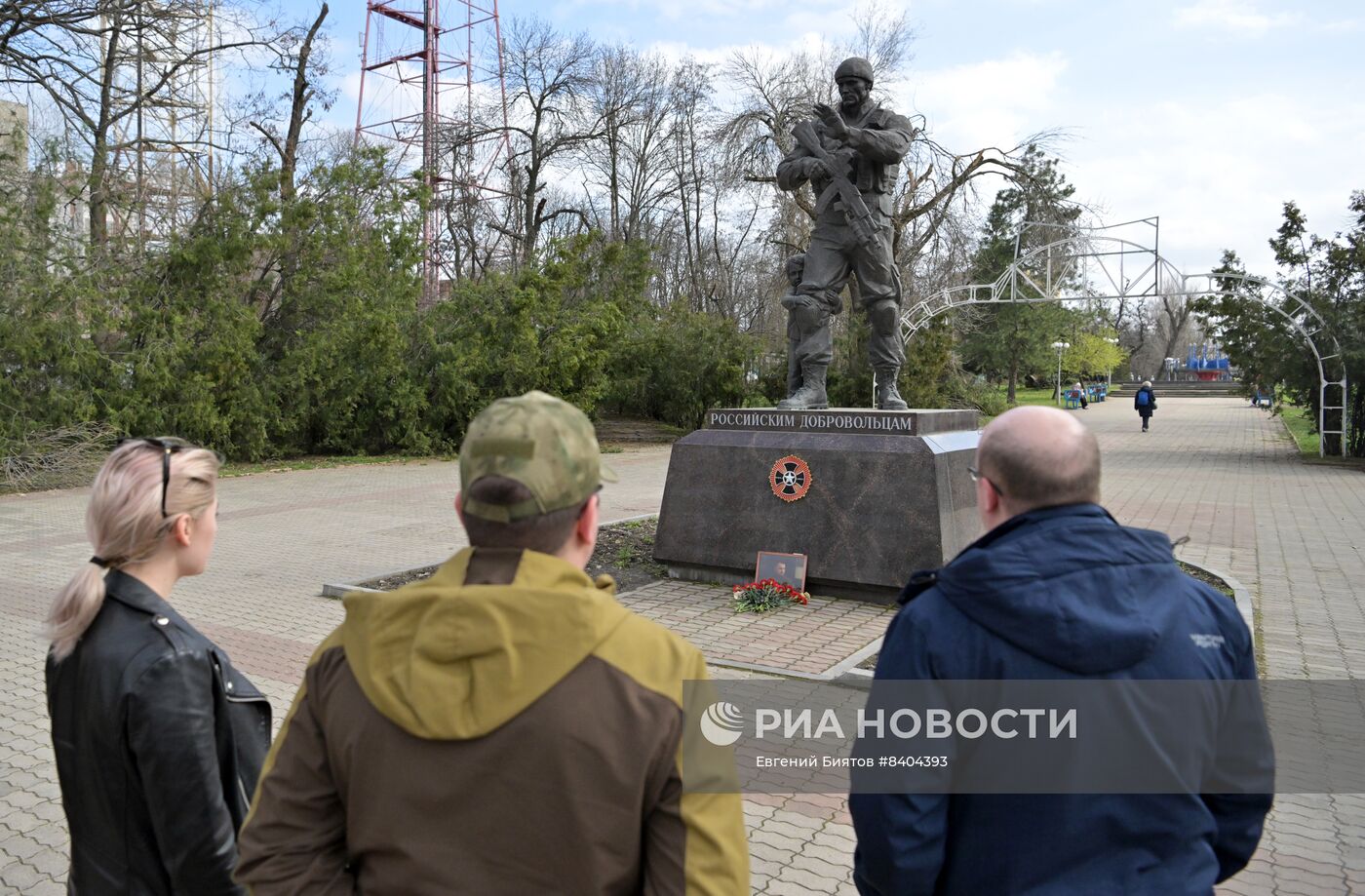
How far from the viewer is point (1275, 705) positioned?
554 cm

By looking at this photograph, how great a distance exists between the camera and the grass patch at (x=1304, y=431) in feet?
76.0

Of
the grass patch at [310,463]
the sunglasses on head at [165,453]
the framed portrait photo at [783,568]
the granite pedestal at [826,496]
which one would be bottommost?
the grass patch at [310,463]

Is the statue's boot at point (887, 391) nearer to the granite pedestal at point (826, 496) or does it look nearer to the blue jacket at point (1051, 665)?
the granite pedestal at point (826, 496)

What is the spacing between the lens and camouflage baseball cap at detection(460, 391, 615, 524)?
1.48 metres

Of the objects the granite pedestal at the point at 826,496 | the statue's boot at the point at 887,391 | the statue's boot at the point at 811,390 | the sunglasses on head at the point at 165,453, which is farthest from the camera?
the statue's boot at the point at 887,391

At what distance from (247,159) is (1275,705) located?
19.5 meters

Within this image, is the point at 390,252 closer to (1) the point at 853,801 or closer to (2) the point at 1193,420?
(1) the point at 853,801

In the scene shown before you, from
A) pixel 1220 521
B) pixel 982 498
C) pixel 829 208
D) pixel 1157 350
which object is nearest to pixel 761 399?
pixel 1220 521

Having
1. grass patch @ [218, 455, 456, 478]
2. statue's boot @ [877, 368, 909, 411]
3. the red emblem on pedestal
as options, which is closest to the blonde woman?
the red emblem on pedestal

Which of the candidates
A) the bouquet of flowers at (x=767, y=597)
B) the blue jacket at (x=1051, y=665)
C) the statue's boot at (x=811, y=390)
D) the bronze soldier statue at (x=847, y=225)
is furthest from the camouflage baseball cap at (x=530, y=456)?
the statue's boot at (x=811, y=390)

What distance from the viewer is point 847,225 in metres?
8.62

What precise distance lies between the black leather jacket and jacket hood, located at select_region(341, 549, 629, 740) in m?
0.67

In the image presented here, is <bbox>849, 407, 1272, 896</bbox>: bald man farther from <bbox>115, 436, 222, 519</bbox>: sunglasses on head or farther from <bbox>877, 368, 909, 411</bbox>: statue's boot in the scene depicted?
<bbox>877, 368, 909, 411</bbox>: statue's boot

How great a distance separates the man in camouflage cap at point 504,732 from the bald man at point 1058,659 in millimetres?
446
